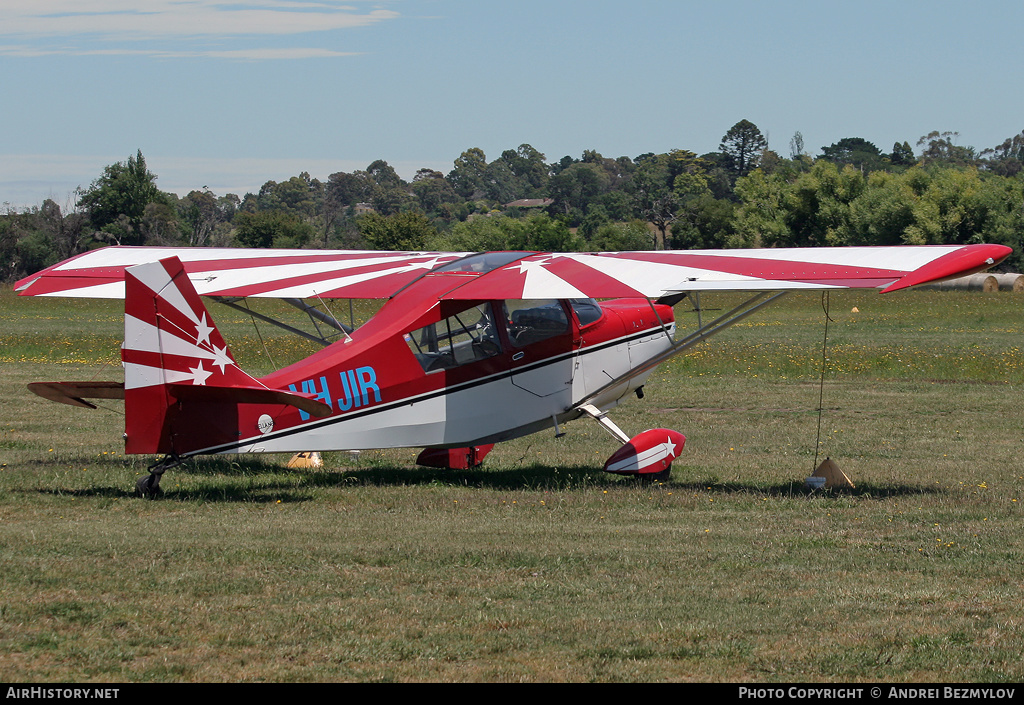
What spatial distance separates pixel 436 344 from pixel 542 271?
1.20 meters

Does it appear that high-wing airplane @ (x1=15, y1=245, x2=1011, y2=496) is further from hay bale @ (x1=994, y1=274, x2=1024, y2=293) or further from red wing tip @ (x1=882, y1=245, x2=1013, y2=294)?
hay bale @ (x1=994, y1=274, x2=1024, y2=293)

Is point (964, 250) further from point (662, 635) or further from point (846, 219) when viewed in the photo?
point (846, 219)

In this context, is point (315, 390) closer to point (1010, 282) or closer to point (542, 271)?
point (542, 271)

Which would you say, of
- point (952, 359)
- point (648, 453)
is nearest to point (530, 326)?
point (648, 453)

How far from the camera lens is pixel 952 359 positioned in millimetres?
21500

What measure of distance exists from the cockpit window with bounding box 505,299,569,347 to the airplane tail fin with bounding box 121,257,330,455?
2396 mm

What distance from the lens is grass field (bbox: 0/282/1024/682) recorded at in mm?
5129

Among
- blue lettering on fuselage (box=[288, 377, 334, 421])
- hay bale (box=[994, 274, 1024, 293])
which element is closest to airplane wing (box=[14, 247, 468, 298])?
blue lettering on fuselage (box=[288, 377, 334, 421])

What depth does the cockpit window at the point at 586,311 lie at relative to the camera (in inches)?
427

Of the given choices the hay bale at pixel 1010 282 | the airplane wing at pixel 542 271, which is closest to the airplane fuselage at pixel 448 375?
the airplane wing at pixel 542 271

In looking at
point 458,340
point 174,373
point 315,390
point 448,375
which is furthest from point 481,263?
point 174,373

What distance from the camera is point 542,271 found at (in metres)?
10.1

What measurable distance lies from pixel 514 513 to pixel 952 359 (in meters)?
15.3

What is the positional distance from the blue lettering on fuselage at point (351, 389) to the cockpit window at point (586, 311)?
7.71ft
